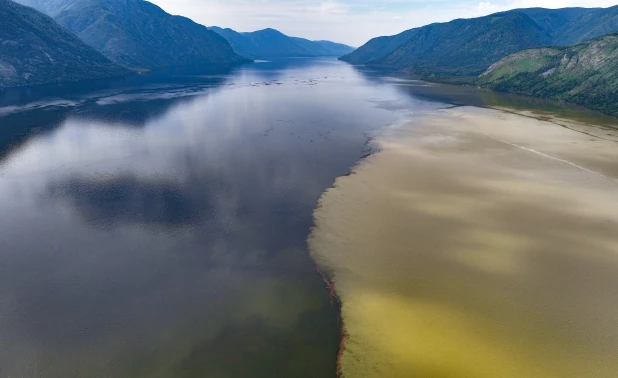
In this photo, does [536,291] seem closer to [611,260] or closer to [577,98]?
[611,260]

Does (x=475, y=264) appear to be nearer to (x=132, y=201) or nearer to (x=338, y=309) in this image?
(x=338, y=309)

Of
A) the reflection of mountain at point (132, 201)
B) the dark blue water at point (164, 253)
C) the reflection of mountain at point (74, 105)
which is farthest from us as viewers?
the reflection of mountain at point (74, 105)

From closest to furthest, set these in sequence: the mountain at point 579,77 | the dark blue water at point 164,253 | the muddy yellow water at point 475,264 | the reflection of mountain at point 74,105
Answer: the dark blue water at point 164,253
the muddy yellow water at point 475,264
the reflection of mountain at point 74,105
the mountain at point 579,77

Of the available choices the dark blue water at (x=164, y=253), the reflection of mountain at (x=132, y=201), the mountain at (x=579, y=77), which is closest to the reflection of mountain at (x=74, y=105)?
the dark blue water at (x=164, y=253)

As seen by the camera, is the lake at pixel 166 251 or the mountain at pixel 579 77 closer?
the lake at pixel 166 251

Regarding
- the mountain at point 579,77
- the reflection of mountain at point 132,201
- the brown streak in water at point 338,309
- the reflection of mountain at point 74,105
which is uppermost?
the mountain at point 579,77

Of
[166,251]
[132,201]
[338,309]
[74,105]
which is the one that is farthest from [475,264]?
[74,105]

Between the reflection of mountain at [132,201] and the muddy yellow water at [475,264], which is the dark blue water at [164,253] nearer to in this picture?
the reflection of mountain at [132,201]
